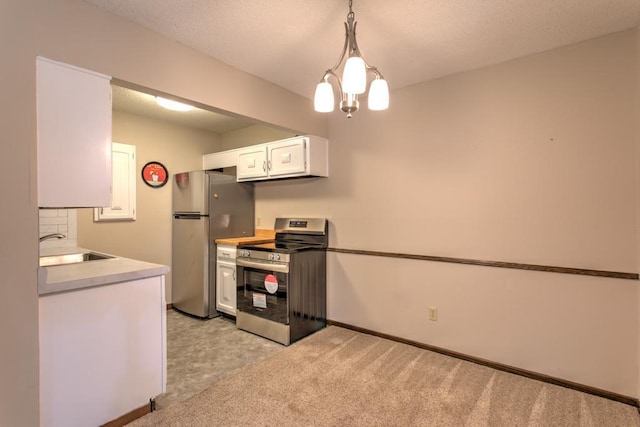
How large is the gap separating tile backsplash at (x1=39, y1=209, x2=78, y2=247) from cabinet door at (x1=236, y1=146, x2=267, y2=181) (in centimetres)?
178

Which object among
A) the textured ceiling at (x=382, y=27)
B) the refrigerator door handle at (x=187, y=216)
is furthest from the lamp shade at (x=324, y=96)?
the refrigerator door handle at (x=187, y=216)

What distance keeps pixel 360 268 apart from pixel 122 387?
216 centimetres

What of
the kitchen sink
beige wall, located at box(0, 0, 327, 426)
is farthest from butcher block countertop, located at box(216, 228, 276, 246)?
beige wall, located at box(0, 0, 327, 426)

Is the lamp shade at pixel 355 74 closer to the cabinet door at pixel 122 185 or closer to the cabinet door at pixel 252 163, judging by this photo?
the cabinet door at pixel 252 163

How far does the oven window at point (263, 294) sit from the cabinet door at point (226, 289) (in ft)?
0.58

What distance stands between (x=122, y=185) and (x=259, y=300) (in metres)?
2.12

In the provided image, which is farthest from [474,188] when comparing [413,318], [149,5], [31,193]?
[31,193]

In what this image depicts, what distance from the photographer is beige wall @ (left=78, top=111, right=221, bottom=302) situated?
357cm

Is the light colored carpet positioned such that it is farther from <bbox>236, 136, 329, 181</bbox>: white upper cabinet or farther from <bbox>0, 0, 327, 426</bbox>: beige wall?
<bbox>236, 136, 329, 181</bbox>: white upper cabinet

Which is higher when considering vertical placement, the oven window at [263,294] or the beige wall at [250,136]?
the beige wall at [250,136]

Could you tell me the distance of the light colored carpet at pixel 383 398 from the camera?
74.3 inches

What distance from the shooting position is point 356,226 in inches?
129

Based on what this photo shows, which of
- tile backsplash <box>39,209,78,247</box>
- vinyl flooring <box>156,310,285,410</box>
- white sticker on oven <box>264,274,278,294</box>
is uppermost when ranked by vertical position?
tile backsplash <box>39,209,78,247</box>

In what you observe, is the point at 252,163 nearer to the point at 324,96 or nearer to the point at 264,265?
the point at 264,265
